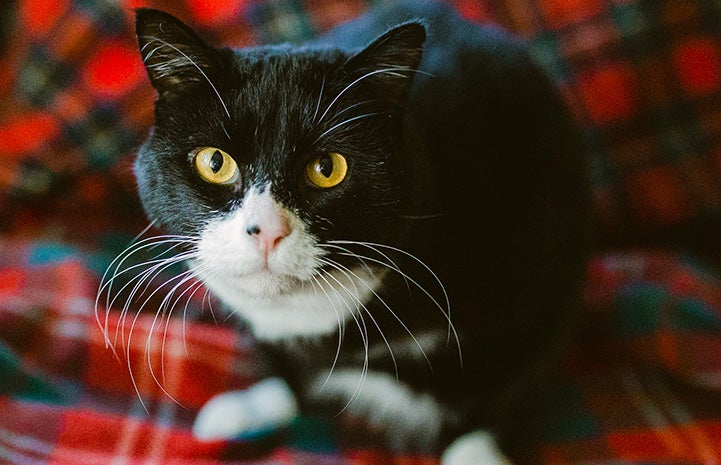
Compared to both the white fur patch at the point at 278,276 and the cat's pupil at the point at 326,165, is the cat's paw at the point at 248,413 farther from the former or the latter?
the cat's pupil at the point at 326,165

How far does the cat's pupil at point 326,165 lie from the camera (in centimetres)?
57

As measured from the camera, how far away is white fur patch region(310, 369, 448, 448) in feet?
2.59

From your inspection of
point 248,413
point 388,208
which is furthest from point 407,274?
point 248,413

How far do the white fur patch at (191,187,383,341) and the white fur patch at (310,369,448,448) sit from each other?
0.47 ft

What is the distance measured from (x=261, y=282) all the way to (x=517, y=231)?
0.34m

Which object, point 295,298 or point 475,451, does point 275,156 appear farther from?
point 475,451

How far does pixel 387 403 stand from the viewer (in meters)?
0.82

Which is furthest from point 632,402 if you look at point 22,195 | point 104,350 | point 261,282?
point 22,195

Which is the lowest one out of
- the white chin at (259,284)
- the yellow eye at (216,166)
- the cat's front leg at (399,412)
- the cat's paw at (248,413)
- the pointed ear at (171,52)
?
the cat's front leg at (399,412)

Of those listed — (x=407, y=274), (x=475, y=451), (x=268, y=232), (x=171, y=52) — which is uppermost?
(x=171, y=52)

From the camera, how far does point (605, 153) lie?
1.09 metres

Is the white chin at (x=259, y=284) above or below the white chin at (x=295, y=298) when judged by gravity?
above

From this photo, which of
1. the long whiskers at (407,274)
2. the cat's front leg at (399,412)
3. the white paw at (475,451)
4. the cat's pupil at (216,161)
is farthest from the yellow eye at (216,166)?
the white paw at (475,451)

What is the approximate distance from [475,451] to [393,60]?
19.0 inches
